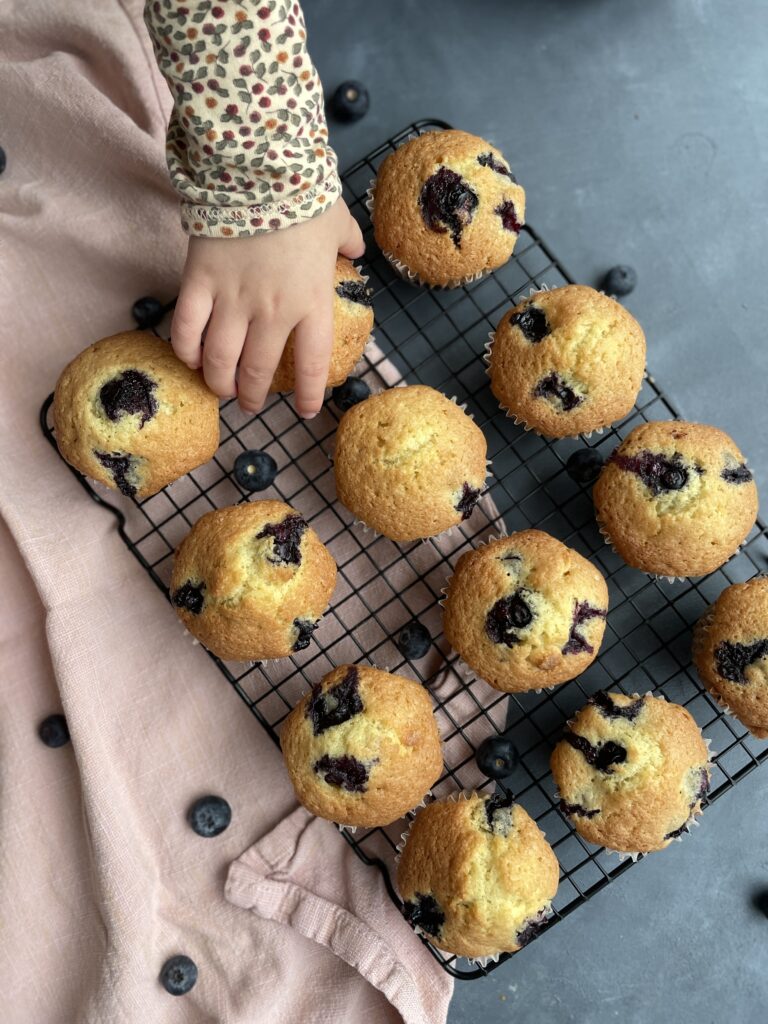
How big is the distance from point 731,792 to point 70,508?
5.38 feet

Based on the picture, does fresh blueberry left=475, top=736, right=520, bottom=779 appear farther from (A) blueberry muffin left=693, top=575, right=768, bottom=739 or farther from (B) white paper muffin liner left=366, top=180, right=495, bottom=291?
(B) white paper muffin liner left=366, top=180, right=495, bottom=291

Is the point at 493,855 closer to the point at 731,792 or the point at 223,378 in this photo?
the point at 731,792

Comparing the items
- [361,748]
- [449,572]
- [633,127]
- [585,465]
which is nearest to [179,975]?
[361,748]

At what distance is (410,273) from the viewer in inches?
82.0

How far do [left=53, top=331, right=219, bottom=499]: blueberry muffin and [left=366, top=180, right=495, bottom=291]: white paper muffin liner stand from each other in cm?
50

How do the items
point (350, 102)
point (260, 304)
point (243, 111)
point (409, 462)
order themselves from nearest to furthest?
point (243, 111)
point (260, 304)
point (409, 462)
point (350, 102)

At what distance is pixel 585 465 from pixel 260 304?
793mm

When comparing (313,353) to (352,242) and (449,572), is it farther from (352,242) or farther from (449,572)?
(449,572)

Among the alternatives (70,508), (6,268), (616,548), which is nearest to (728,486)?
(616,548)

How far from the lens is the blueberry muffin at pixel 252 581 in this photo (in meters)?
1.84

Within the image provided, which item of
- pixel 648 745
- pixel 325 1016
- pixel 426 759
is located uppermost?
pixel 426 759

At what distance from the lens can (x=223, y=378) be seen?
1.88 meters

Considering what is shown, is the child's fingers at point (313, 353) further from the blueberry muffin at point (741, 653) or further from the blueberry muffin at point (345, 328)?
the blueberry muffin at point (741, 653)

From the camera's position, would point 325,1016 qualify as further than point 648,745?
Yes
